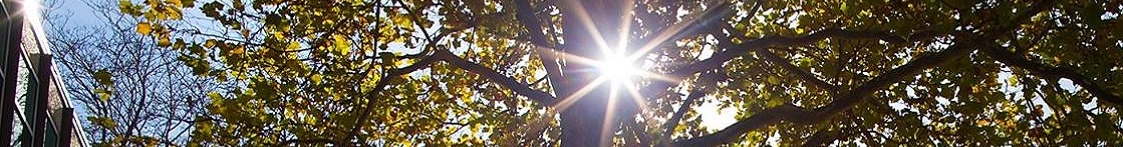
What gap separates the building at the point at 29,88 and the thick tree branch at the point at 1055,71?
9.55 meters

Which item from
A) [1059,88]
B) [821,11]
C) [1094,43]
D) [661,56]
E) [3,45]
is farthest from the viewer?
[3,45]

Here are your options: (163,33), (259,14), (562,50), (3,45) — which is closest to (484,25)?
(562,50)

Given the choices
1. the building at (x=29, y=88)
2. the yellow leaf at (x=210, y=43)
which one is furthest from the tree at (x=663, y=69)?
the building at (x=29, y=88)

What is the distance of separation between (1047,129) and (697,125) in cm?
279

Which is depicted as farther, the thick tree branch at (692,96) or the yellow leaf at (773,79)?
the yellow leaf at (773,79)

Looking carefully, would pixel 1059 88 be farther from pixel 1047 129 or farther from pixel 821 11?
pixel 821 11

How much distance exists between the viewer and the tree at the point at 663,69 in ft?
32.9

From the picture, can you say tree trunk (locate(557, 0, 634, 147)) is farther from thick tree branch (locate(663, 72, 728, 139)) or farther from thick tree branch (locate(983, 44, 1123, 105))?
thick tree branch (locate(983, 44, 1123, 105))

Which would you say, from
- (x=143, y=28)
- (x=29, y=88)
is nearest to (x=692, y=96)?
(x=143, y=28)

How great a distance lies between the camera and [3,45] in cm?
1452

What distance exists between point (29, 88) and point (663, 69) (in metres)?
8.33

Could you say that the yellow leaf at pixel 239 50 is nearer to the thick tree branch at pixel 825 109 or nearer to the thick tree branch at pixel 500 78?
the thick tree branch at pixel 500 78

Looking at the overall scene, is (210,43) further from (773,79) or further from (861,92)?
(861,92)

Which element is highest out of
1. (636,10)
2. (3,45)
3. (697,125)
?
(3,45)
